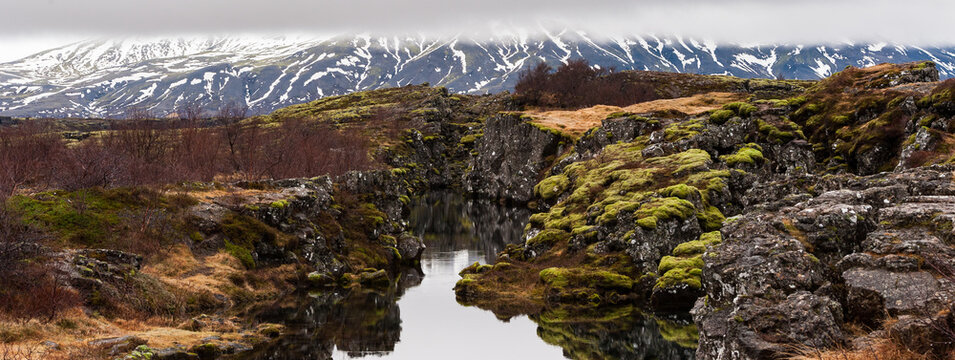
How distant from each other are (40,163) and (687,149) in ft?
223

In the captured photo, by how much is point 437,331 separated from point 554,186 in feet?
155

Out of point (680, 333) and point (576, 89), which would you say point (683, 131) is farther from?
point (576, 89)

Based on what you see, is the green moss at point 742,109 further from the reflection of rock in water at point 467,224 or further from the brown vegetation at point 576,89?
the brown vegetation at point 576,89

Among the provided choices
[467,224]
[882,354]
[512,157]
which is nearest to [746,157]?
[467,224]

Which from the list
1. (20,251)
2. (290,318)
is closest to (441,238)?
(290,318)

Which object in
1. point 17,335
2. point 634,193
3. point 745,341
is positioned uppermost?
point 745,341

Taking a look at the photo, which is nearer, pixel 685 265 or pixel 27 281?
pixel 27 281

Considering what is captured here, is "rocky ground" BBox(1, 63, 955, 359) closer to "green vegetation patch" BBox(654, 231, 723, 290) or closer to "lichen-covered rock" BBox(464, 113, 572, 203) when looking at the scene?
"green vegetation patch" BBox(654, 231, 723, 290)

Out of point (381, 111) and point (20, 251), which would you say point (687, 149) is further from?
point (381, 111)

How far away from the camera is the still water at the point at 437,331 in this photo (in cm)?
3403

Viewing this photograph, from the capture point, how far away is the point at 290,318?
4022 cm

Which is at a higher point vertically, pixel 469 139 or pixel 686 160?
pixel 686 160

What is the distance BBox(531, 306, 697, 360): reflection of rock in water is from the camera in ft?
109

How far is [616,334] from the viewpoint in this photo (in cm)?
3647
